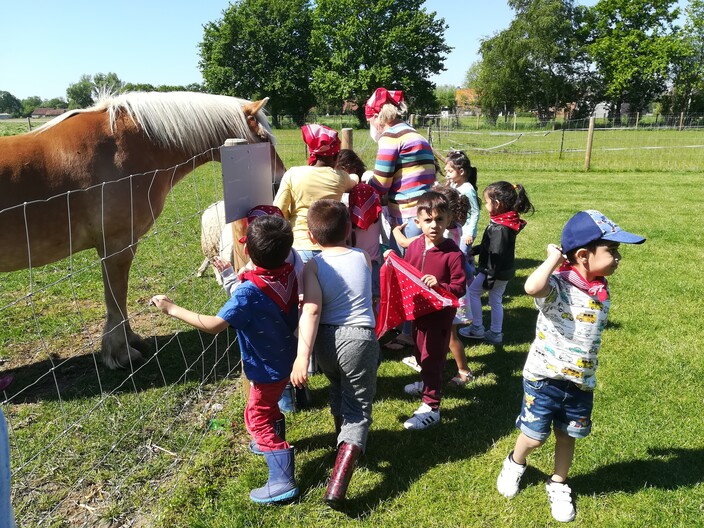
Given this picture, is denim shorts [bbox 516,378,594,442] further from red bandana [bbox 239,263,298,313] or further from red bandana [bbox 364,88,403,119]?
red bandana [bbox 364,88,403,119]

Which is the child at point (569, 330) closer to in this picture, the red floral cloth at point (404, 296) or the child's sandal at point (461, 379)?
the red floral cloth at point (404, 296)

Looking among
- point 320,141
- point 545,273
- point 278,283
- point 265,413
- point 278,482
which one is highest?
point 320,141

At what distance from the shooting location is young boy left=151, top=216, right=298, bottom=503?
7.52 feet

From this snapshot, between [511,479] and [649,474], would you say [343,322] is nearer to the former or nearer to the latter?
[511,479]

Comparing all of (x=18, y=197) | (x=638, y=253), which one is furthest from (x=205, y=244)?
(x=638, y=253)

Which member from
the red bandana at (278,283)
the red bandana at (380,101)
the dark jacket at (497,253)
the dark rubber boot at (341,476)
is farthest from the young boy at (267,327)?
the dark jacket at (497,253)

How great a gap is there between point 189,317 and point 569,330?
1816mm

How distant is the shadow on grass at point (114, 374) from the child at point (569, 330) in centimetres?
219

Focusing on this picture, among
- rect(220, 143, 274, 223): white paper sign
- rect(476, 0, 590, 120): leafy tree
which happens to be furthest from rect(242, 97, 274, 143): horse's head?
rect(476, 0, 590, 120): leafy tree

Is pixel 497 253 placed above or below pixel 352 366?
above

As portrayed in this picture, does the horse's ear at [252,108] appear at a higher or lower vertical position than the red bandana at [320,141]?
higher

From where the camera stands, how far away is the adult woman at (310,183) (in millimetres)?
3080

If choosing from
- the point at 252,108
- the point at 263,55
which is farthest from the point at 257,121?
the point at 263,55

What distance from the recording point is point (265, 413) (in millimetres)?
2553
